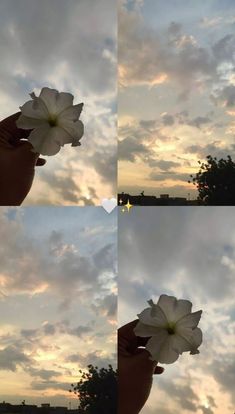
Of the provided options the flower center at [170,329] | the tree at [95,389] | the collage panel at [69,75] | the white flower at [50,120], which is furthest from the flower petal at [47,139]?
the tree at [95,389]

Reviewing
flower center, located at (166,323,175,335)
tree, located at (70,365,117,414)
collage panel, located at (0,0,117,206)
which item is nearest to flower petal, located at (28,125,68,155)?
collage panel, located at (0,0,117,206)

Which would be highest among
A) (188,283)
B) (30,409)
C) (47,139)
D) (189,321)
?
(47,139)

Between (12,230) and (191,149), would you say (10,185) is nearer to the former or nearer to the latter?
(12,230)

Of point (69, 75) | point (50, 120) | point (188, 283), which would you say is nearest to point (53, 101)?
point (50, 120)

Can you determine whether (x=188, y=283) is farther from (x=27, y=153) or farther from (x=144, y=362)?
(x=27, y=153)

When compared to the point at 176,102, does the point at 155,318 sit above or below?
below

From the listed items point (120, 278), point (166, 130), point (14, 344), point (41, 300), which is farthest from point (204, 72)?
point (14, 344)

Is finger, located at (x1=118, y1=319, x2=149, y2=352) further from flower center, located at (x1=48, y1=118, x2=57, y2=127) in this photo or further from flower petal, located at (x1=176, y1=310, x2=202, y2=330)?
flower center, located at (x1=48, y1=118, x2=57, y2=127)
